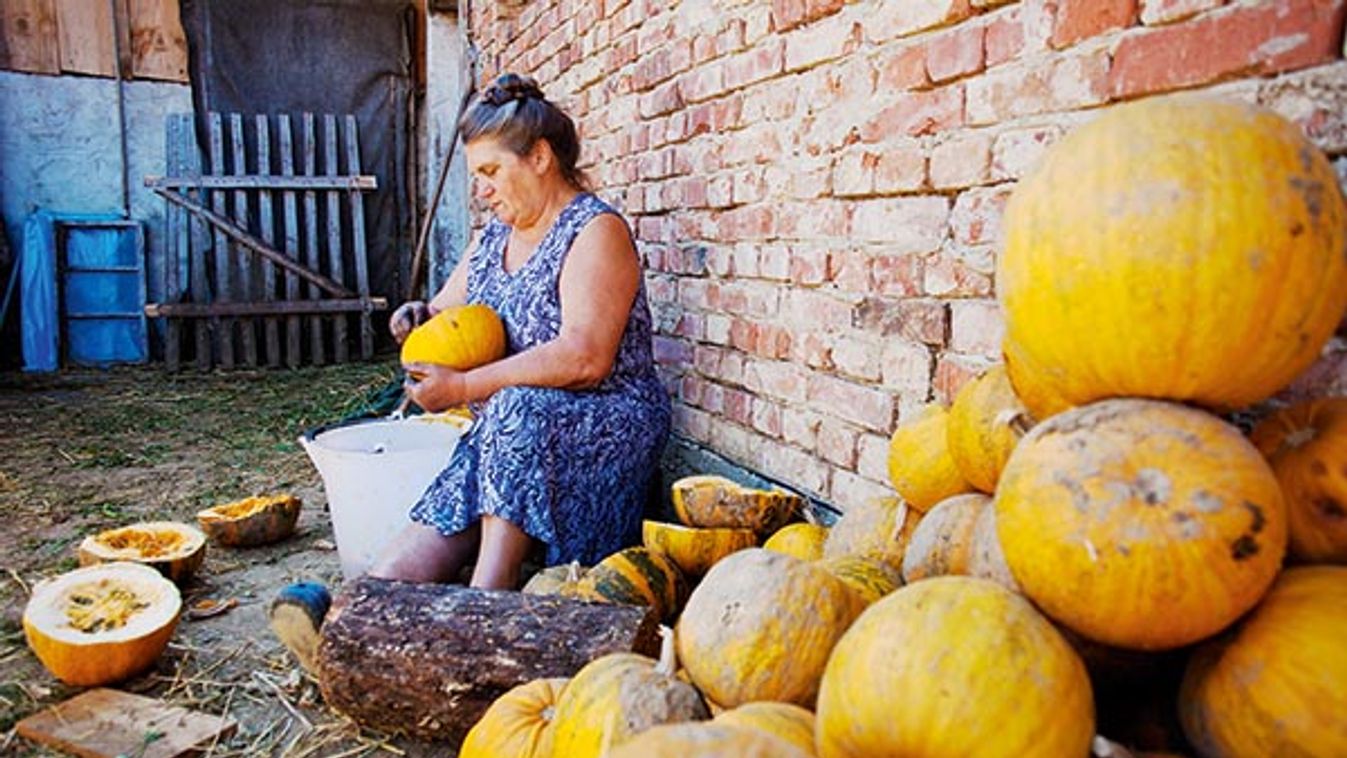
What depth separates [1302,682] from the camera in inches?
41.9

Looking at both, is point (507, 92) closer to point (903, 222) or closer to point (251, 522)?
point (903, 222)

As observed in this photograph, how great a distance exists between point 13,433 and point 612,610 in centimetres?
536

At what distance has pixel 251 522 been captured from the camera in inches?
148

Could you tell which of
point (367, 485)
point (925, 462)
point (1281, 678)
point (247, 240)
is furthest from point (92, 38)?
point (1281, 678)

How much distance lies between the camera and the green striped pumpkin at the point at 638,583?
2461mm

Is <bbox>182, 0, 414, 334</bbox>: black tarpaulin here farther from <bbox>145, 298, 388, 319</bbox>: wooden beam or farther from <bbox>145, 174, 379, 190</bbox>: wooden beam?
<bbox>145, 298, 388, 319</bbox>: wooden beam

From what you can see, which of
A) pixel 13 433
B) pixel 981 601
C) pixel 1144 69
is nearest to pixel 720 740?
pixel 981 601

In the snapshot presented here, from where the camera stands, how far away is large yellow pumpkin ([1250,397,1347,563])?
1.21m

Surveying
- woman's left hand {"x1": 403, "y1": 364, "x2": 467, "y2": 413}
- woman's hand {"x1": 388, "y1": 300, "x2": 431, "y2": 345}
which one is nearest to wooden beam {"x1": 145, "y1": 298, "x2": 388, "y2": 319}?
woman's hand {"x1": 388, "y1": 300, "x2": 431, "y2": 345}

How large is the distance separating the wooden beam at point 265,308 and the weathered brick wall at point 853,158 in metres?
5.38

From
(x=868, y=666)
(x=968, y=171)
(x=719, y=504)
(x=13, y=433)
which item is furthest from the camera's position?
(x=13, y=433)

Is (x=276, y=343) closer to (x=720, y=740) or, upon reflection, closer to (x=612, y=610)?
(x=612, y=610)

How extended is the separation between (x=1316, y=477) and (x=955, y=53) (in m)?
1.31

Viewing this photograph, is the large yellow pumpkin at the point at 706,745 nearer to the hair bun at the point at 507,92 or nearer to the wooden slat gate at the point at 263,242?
the hair bun at the point at 507,92
